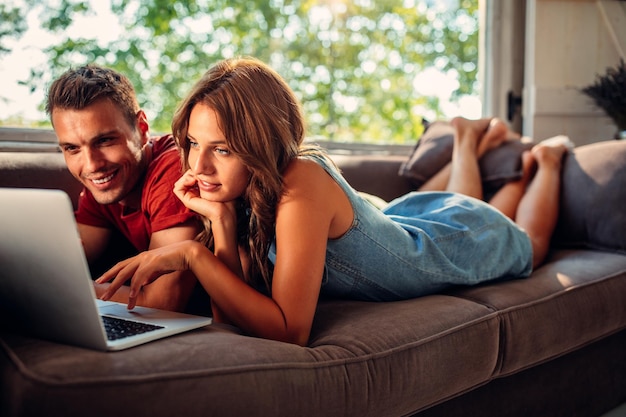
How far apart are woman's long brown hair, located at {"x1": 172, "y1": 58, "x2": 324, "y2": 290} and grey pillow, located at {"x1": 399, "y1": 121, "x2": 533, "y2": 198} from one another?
4.07 ft

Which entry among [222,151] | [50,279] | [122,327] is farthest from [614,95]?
[50,279]

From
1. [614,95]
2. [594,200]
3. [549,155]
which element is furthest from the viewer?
[614,95]

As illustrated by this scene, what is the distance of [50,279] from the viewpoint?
1.02 m

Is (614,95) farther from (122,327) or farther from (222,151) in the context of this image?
(122,327)

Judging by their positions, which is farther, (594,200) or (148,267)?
(594,200)

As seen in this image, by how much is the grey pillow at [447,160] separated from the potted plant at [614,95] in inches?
38.9

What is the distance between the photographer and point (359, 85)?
12.5 feet

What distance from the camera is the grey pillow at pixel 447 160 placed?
2.51m

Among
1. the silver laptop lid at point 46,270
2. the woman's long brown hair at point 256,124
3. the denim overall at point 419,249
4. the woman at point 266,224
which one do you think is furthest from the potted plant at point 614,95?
the silver laptop lid at point 46,270

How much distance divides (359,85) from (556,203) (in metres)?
1.71

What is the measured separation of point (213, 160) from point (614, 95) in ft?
8.52

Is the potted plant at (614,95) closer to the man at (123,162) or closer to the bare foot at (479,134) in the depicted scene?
the bare foot at (479,134)

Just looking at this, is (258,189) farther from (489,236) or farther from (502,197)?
(502,197)

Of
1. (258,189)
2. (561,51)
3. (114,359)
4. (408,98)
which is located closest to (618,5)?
(561,51)
